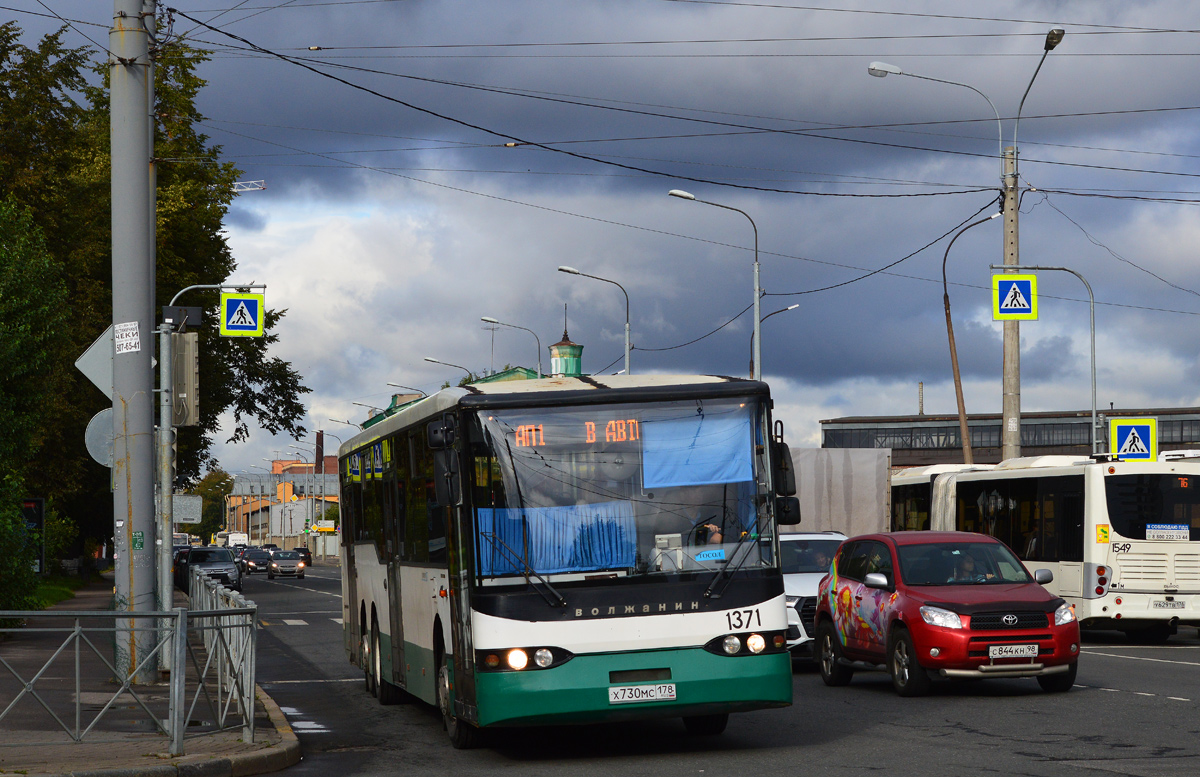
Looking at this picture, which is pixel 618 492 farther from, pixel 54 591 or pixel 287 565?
pixel 287 565

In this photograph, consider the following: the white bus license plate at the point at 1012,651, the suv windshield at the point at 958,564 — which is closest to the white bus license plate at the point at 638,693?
the white bus license plate at the point at 1012,651

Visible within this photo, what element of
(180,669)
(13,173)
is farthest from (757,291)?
(180,669)

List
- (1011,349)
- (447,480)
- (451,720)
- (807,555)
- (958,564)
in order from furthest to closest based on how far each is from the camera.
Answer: (1011,349) < (807,555) < (958,564) < (451,720) < (447,480)

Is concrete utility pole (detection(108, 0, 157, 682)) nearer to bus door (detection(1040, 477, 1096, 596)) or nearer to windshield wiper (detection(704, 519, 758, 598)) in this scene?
windshield wiper (detection(704, 519, 758, 598))

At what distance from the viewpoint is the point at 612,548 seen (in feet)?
36.6

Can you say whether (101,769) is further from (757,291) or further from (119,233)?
(757,291)

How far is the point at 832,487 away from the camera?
32000mm

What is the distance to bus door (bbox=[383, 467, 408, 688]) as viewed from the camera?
1450 cm

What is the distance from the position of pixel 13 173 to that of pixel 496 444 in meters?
28.4

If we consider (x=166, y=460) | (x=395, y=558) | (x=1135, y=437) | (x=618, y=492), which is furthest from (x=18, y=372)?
(x=1135, y=437)

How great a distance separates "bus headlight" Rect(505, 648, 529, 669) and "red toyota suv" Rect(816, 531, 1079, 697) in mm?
5495

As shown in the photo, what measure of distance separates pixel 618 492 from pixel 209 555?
45.0 metres

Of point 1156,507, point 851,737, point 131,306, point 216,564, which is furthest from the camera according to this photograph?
point 216,564

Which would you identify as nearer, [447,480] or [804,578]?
[447,480]
